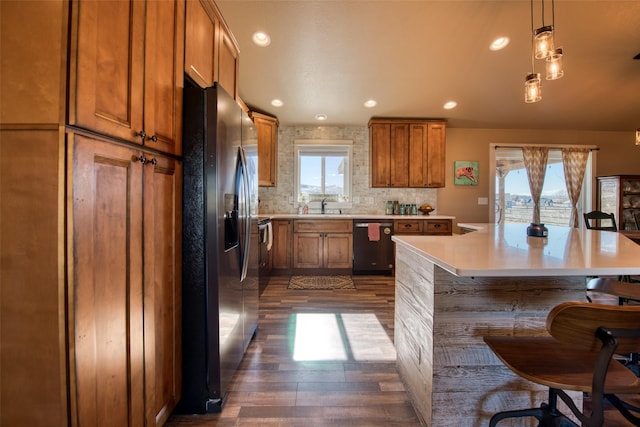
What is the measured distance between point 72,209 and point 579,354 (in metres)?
1.82

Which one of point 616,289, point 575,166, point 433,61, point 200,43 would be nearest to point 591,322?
point 616,289

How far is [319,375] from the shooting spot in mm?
1728

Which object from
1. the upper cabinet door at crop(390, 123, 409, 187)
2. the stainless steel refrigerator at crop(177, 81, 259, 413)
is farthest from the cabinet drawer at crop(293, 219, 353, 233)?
the stainless steel refrigerator at crop(177, 81, 259, 413)

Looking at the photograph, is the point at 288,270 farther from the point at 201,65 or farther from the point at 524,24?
the point at 524,24

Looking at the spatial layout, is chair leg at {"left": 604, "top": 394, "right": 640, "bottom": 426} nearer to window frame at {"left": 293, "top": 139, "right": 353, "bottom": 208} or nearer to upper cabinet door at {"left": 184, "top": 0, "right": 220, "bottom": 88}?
upper cabinet door at {"left": 184, "top": 0, "right": 220, "bottom": 88}

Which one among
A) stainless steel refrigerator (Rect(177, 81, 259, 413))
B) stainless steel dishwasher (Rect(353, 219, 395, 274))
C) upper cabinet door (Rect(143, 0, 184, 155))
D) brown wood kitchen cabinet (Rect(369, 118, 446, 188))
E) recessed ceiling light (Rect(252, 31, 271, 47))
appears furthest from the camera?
brown wood kitchen cabinet (Rect(369, 118, 446, 188))

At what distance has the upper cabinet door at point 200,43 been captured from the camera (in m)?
1.38

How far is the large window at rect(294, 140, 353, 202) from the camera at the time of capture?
467 centimetres

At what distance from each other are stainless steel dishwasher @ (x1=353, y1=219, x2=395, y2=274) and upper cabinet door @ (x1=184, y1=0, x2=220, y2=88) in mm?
2940

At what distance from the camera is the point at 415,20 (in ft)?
8.67

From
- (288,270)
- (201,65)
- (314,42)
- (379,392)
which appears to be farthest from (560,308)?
(288,270)

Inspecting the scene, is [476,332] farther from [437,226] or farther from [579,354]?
[437,226]

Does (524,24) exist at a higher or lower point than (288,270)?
higher

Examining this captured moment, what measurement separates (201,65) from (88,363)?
1486 mm
